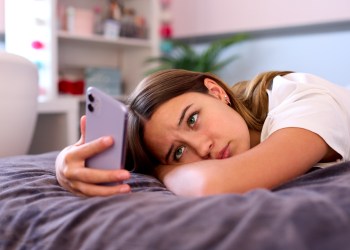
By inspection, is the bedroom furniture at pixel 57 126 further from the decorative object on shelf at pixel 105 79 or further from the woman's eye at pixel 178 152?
the woman's eye at pixel 178 152

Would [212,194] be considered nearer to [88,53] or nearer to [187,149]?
[187,149]

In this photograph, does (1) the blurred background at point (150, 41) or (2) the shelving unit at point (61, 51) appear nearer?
(2) the shelving unit at point (61, 51)

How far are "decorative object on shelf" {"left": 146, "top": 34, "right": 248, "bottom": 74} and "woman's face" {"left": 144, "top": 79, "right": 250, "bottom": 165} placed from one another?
72.5 inches

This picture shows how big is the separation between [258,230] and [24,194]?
1.49 feet

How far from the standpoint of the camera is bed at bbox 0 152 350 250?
49 cm

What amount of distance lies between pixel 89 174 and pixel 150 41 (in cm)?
250

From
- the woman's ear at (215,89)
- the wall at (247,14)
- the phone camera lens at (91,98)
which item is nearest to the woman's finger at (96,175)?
the phone camera lens at (91,98)

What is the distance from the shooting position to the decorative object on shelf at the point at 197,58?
2760mm

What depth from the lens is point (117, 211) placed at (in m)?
0.59

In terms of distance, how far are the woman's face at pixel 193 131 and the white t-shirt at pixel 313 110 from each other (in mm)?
81

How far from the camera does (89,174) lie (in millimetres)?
696

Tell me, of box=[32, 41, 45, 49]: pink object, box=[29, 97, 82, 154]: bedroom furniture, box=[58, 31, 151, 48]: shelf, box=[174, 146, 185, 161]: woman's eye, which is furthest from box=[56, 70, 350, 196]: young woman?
box=[58, 31, 151, 48]: shelf

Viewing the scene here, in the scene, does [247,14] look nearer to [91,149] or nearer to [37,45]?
[37,45]

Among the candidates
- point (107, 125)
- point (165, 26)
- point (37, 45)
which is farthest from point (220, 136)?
point (165, 26)
